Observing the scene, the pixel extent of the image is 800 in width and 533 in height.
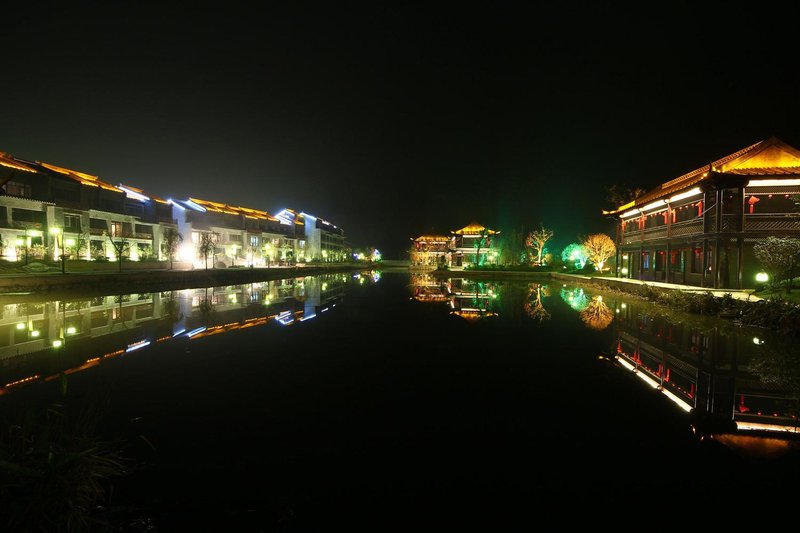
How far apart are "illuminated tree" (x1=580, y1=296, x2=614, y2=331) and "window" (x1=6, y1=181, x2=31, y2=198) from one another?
36742mm

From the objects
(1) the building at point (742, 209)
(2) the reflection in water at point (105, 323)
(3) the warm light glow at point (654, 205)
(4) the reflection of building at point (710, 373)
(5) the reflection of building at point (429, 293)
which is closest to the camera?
(4) the reflection of building at point (710, 373)

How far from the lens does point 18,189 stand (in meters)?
29.6

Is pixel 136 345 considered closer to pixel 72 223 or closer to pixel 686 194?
pixel 686 194

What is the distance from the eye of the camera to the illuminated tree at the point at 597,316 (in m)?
12.5

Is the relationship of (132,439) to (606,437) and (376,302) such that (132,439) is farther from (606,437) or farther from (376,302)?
(376,302)

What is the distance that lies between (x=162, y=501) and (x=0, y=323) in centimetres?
1222

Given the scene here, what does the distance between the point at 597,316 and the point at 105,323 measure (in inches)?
604

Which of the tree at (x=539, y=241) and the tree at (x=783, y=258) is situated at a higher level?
the tree at (x=539, y=241)

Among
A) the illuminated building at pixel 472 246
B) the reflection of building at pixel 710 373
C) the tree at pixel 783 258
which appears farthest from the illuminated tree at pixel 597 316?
the illuminated building at pixel 472 246

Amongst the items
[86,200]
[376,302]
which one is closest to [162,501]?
[376,302]

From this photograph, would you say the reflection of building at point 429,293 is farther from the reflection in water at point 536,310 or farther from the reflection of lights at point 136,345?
the reflection of lights at point 136,345

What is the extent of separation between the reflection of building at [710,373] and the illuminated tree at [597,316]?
614 millimetres

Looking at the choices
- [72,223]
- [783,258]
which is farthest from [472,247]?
[783,258]

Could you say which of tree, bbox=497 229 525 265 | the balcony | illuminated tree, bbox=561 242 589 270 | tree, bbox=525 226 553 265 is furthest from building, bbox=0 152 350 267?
illuminated tree, bbox=561 242 589 270
